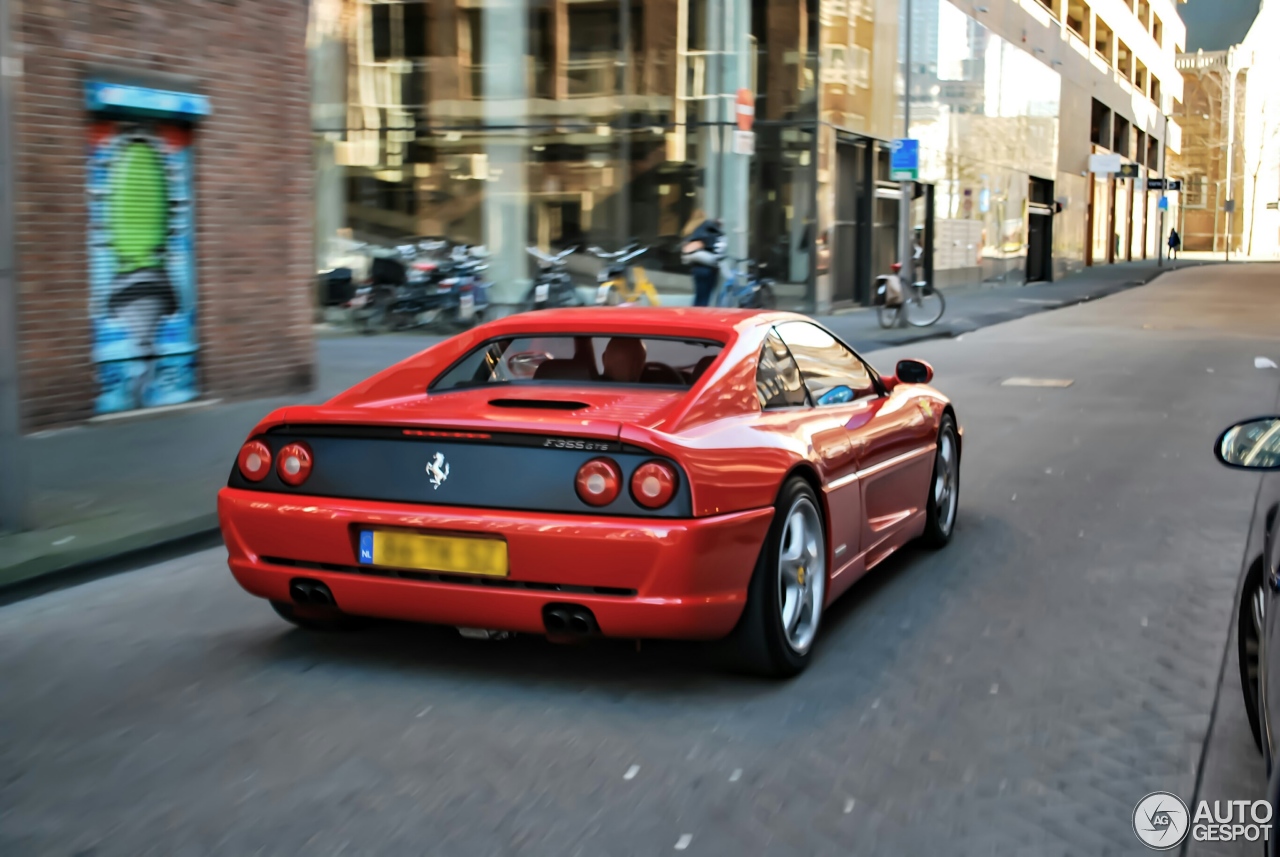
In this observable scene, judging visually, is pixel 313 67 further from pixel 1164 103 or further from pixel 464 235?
pixel 1164 103

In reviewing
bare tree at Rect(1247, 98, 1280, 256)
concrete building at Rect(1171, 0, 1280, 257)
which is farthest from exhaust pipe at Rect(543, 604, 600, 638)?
bare tree at Rect(1247, 98, 1280, 256)

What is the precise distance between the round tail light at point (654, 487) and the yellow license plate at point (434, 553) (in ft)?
1.43

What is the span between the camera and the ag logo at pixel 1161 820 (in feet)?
11.5

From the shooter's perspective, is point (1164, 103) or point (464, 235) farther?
point (1164, 103)

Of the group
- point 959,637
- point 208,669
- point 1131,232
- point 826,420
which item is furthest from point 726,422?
point 1131,232

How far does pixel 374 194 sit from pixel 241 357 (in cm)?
1240

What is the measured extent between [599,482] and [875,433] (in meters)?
1.79

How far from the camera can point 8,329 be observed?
6.76 metres

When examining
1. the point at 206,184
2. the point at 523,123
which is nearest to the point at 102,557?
the point at 206,184

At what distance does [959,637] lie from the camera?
5375mm

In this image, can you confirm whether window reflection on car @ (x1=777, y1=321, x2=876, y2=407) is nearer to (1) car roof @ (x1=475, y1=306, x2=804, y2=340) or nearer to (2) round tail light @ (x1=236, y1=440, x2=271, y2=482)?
(1) car roof @ (x1=475, y1=306, x2=804, y2=340)

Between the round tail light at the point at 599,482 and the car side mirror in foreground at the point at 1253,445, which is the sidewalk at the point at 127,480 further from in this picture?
the car side mirror in foreground at the point at 1253,445

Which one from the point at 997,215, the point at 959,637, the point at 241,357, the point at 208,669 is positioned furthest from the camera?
the point at 997,215

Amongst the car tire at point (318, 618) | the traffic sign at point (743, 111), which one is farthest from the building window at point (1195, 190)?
the car tire at point (318, 618)
